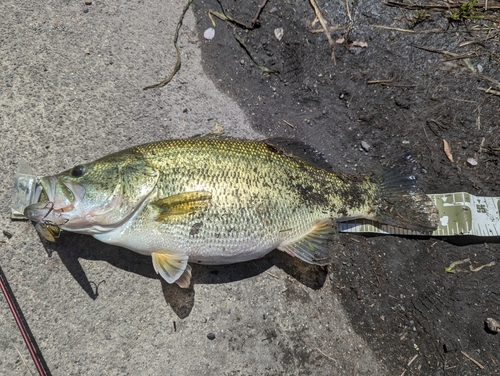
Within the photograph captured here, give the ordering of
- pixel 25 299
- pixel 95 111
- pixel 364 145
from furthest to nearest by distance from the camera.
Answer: pixel 364 145
pixel 95 111
pixel 25 299

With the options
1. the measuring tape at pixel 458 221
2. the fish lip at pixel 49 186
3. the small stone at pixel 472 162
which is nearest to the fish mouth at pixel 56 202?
the fish lip at pixel 49 186

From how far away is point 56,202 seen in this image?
2.12 metres

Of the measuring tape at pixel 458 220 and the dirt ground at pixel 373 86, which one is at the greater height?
the dirt ground at pixel 373 86

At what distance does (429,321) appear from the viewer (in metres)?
2.88

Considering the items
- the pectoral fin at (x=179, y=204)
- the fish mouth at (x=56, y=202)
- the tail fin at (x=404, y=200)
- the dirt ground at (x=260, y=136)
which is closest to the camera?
the fish mouth at (x=56, y=202)

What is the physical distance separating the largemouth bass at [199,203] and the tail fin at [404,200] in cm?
33

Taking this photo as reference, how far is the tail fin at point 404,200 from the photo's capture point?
9.05ft

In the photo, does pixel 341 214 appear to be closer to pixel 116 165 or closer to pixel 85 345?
pixel 116 165

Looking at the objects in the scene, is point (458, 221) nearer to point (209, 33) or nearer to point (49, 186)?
point (209, 33)

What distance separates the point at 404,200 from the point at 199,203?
5.57 ft

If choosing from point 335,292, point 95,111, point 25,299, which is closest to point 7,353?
point 25,299

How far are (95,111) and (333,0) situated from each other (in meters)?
2.34

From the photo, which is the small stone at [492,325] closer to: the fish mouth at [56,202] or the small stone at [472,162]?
the small stone at [472,162]


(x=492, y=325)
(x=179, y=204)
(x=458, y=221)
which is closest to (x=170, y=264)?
(x=179, y=204)
